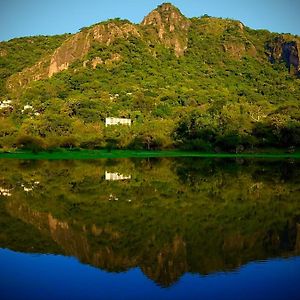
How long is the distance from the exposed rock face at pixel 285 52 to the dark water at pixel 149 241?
141m

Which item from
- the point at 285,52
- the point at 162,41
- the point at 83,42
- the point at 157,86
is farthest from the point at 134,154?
the point at 285,52

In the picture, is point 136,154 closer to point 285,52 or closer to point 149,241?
point 149,241

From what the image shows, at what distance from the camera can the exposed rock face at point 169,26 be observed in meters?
153

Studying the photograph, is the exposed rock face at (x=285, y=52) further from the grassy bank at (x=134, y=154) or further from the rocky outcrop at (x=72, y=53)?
the grassy bank at (x=134, y=154)

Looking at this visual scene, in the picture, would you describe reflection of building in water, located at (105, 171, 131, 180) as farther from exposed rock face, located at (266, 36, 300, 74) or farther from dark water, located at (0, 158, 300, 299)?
exposed rock face, located at (266, 36, 300, 74)

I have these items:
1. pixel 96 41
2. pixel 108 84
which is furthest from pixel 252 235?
pixel 96 41

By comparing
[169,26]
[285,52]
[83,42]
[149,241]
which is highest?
[169,26]

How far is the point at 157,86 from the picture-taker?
116 meters

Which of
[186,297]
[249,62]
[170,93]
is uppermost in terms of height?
[249,62]

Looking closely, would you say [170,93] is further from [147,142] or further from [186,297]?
[186,297]

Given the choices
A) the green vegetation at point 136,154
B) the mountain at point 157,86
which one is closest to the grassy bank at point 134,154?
the green vegetation at point 136,154

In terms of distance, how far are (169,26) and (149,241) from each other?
150178mm

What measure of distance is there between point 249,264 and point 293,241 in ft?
10.9

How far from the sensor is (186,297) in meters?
10.7
